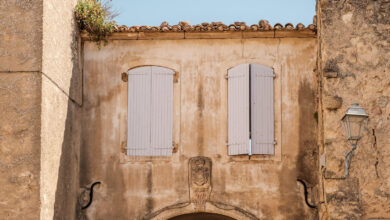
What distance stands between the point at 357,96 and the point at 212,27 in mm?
3403

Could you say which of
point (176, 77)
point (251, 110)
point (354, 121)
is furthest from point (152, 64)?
point (354, 121)

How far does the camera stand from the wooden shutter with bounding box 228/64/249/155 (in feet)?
47.0

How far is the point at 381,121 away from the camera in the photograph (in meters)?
12.2

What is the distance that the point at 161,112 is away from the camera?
14.7m

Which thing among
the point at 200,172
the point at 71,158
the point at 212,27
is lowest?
the point at 200,172

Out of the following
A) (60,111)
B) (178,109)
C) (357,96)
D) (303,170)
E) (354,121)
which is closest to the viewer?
(354,121)

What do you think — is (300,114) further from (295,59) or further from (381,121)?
(381,121)

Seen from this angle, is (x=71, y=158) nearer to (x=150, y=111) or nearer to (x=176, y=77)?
(x=150, y=111)

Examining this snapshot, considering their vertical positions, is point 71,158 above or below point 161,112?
below

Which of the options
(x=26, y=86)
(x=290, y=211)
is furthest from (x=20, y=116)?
(x=290, y=211)

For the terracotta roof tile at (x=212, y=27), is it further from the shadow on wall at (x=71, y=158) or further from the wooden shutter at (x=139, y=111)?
the shadow on wall at (x=71, y=158)

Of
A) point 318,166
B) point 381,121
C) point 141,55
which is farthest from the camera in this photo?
point 141,55

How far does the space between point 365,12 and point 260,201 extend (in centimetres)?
393

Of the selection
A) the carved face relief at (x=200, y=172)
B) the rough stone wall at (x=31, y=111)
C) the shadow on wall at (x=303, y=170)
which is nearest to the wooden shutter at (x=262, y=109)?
the shadow on wall at (x=303, y=170)
